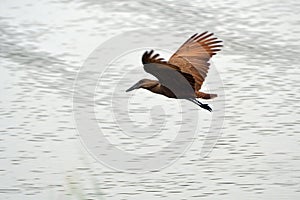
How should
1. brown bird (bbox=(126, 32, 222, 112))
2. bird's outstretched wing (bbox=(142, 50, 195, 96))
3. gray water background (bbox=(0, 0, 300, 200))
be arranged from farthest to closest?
gray water background (bbox=(0, 0, 300, 200)), brown bird (bbox=(126, 32, 222, 112)), bird's outstretched wing (bbox=(142, 50, 195, 96))

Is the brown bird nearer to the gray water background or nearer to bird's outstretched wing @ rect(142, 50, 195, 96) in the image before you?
bird's outstretched wing @ rect(142, 50, 195, 96)

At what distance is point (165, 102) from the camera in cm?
504

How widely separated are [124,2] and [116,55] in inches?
34.7

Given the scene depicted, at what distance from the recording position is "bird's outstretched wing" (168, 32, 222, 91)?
4105 millimetres

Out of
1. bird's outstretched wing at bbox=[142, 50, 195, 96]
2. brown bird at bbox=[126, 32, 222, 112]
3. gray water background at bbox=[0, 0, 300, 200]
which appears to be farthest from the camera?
gray water background at bbox=[0, 0, 300, 200]

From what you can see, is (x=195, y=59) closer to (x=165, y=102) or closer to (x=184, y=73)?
(x=184, y=73)

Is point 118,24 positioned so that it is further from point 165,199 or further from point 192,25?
point 165,199

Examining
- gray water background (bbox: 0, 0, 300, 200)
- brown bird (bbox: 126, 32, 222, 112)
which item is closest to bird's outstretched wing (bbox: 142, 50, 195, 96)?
brown bird (bbox: 126, 32, 222, 112)

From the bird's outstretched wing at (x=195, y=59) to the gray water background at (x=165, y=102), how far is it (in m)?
0.39

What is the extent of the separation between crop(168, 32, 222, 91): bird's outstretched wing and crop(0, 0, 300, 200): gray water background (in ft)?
1.27

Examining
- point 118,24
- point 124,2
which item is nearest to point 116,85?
point 118,24

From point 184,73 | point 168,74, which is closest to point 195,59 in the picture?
point 184,73

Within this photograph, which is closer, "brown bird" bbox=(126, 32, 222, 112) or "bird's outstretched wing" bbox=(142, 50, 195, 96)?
"bird's outstretched wing" bbox=(142, 50, 195, 96)

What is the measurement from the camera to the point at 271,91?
5.08 metres
